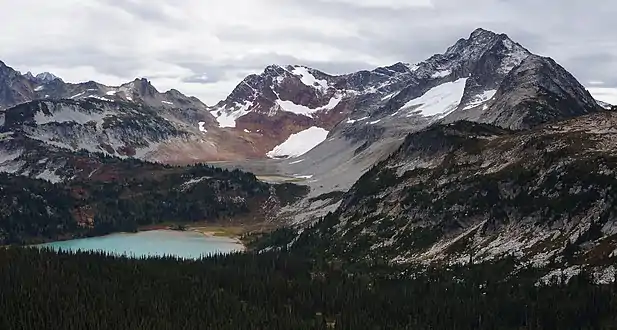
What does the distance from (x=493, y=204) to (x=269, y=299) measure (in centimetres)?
5138

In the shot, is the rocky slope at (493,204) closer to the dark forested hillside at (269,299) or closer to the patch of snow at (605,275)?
the patch of snow at (605,275)

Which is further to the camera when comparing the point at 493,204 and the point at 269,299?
the point at 493,204

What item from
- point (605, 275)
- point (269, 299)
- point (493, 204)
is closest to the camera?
point (605, 275)

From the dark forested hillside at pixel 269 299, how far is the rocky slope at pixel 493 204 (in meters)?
8.42

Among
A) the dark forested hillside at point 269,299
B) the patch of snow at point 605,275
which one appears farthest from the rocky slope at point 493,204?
the dark forested hillside at point 269,299

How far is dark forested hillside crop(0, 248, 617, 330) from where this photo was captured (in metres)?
91.3

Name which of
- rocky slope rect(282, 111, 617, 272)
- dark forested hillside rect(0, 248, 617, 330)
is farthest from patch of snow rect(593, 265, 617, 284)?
rocky slope rect(282, 111, 617, 272)

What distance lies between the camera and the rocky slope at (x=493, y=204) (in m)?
107

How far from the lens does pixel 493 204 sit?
132500 millimetres

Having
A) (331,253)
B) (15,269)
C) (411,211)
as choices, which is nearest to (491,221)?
(411,211)

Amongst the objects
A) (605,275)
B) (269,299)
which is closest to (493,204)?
(605,275)

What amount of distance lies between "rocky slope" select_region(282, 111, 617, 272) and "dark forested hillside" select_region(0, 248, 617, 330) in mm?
8424

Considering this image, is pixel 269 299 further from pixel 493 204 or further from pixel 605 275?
pixel 605 275

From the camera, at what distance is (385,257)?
137125 millimetres
